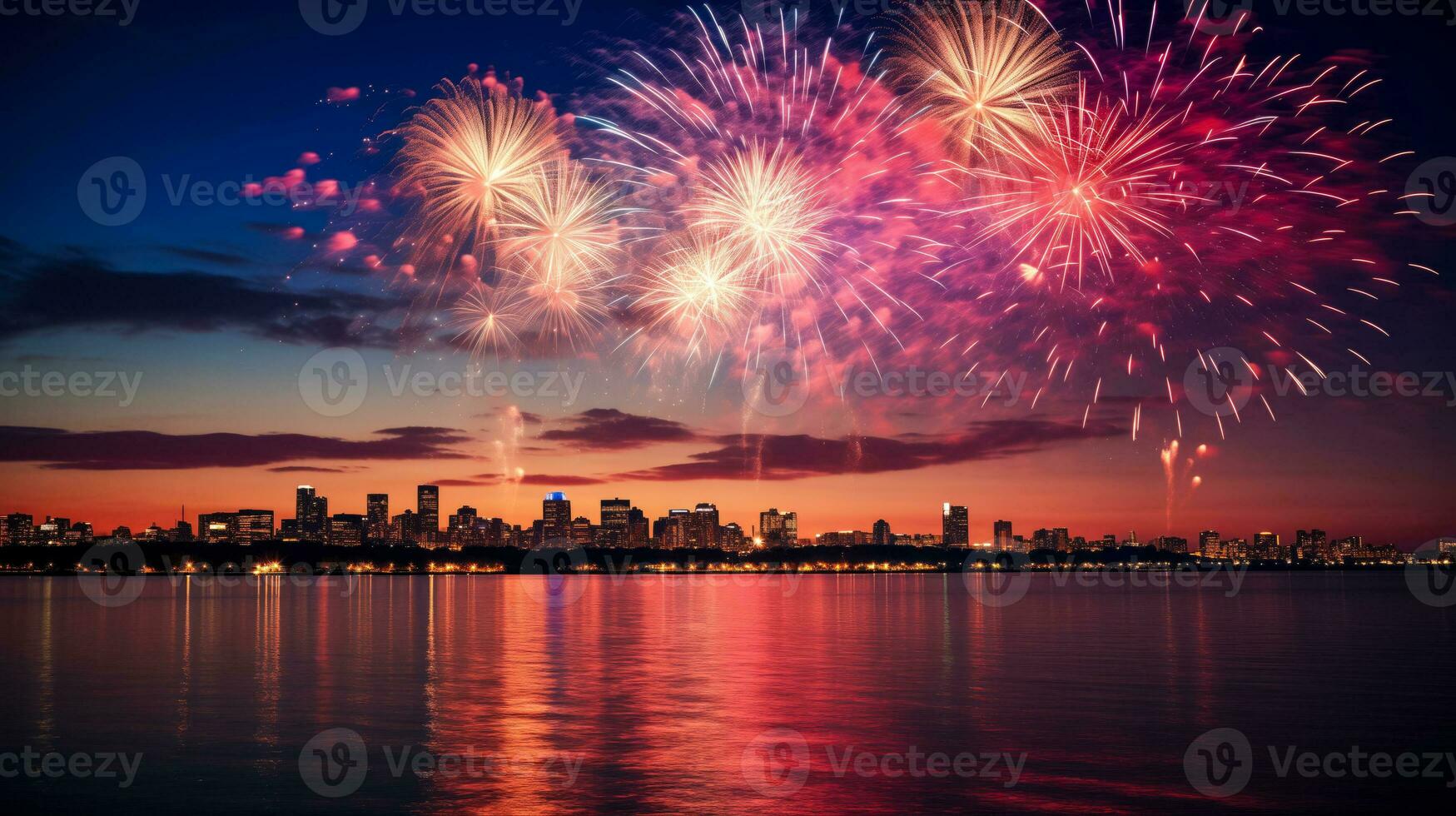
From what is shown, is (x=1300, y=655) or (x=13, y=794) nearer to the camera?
(x=13, y=794)

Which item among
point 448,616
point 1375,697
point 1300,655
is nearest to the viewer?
point 1375,697

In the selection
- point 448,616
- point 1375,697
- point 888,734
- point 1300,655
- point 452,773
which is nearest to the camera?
point 452,773

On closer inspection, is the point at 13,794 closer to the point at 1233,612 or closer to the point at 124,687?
the point at 124,687

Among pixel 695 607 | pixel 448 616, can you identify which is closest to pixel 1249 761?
pixel 448 616

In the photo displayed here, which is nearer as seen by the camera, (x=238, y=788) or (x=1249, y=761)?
(x=238, y=788)

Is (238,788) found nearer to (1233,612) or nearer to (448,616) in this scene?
(448,616)

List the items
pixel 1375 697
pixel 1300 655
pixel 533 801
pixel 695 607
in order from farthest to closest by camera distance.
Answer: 1. pixel 695 607
2. pixel 1300 655
3. pixel 1375 697
4. pixel 533 801

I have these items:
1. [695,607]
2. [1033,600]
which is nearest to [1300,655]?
[695,607]

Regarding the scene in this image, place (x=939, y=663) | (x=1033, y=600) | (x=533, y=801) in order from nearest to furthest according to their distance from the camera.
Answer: (x=533, y=801)
(x=939, y=663)
(x=1033, y=600)
